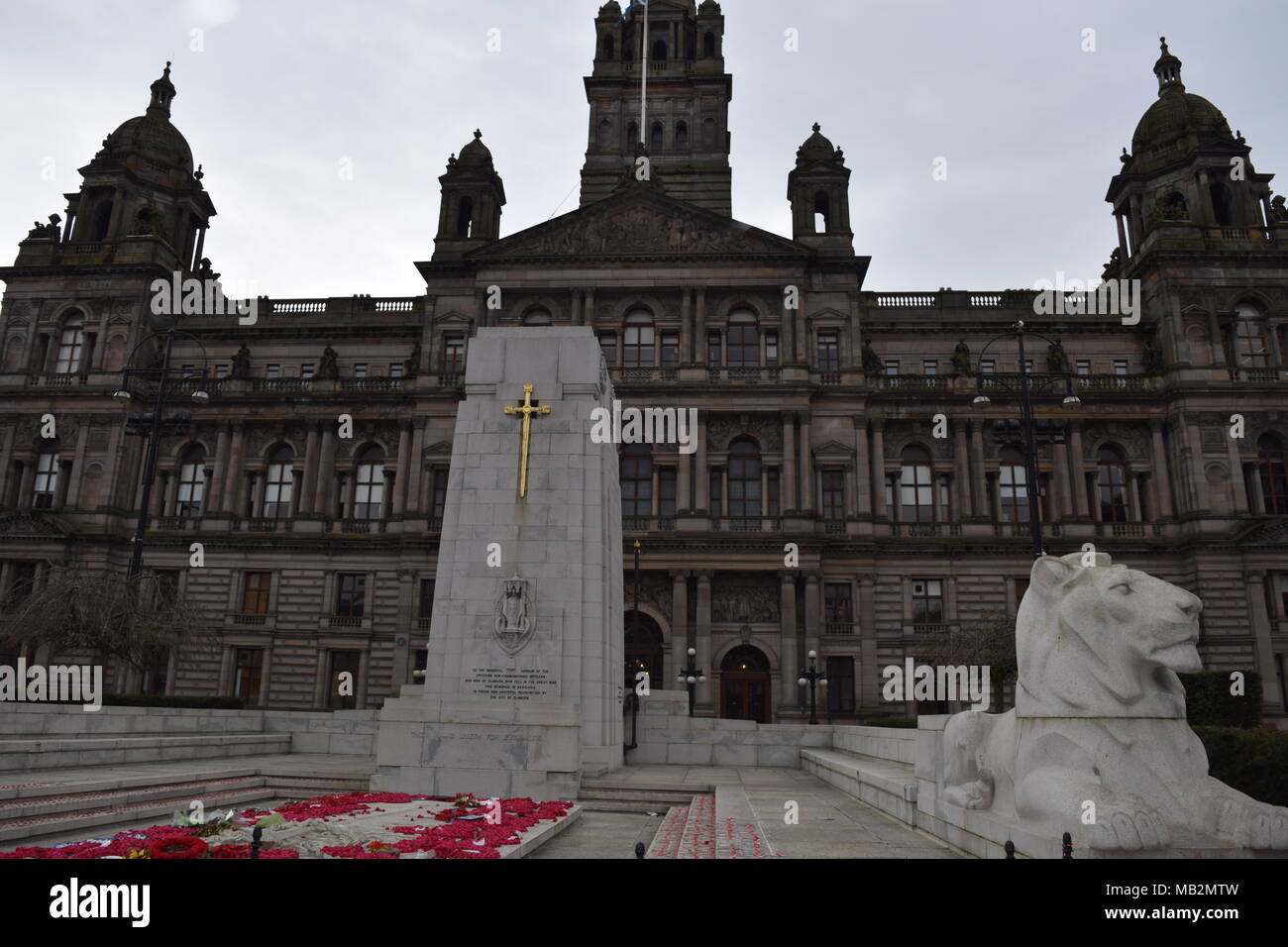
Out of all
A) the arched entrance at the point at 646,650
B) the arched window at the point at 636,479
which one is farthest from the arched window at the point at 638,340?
the arched entrance at the point at 646,650

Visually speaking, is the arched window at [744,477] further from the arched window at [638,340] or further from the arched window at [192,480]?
the arched window at [192,480]

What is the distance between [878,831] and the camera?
10742 millimetres

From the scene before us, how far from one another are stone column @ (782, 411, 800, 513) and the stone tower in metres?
16.8

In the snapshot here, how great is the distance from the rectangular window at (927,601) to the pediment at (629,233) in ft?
57.9

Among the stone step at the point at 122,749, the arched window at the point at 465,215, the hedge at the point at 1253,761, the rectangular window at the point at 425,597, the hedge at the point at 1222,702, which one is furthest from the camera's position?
the arched window at the point at 465,215

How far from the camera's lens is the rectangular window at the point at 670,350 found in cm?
4332

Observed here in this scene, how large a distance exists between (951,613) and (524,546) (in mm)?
28420

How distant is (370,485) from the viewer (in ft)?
150

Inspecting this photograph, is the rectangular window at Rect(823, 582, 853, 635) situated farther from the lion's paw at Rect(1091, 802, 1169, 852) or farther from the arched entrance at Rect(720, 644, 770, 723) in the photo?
the lion's paw at Rect(1091, 802, 1169, 852)

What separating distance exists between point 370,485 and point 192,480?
9.22m

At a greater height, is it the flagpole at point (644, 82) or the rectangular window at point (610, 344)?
the flagpole at point (644, 82)

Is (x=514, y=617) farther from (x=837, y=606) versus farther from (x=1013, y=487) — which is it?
(x=1013, y=487)

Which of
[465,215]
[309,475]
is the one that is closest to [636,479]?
[309,475]
